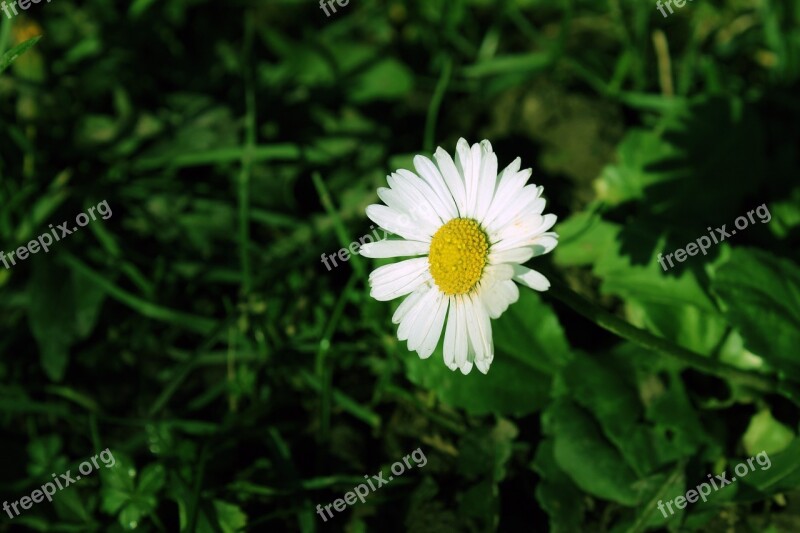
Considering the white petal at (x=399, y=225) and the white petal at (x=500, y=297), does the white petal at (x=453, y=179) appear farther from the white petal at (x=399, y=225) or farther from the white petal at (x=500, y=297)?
the white petal at (x=500, y=297)

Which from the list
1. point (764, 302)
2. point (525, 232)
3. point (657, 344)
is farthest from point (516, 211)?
point (764, 302)

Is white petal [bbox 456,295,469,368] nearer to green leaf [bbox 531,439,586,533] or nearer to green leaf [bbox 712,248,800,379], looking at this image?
green leaf [bbox 531,439,586,533]

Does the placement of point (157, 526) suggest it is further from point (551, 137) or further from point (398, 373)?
point (551, 137)

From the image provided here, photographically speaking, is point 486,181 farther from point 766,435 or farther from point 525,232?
point 766,435

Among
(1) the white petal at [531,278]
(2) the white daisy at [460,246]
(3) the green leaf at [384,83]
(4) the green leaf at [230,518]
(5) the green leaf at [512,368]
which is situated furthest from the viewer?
(3) the green leaf at [384,83]

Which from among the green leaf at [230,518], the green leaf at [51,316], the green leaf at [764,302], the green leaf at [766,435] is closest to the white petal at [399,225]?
the green leaf at [764,302]

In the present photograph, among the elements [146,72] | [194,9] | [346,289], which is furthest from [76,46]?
[346,289]

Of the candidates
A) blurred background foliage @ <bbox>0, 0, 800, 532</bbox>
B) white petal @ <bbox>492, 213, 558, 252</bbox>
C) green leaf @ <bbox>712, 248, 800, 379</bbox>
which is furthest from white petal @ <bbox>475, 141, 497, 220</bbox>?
green leaf @ <bbox>712, 248, 800, 379</bbox>
